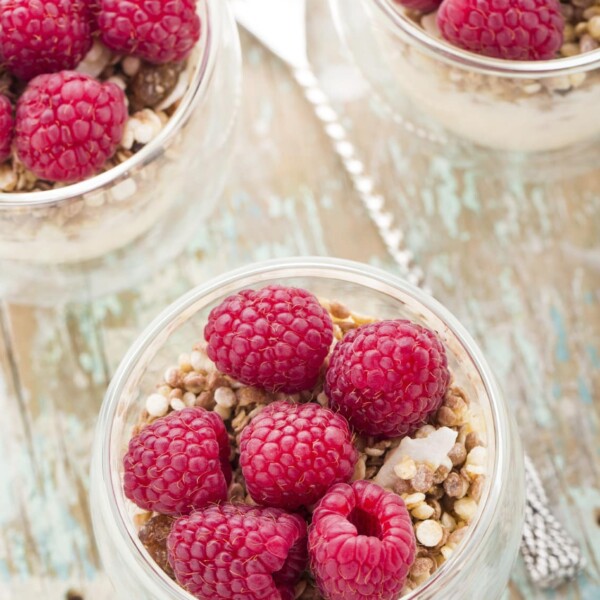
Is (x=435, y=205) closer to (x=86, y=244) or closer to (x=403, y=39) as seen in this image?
(x=403, y=39)

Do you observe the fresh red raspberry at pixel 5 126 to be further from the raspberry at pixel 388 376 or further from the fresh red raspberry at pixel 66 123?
the raspberry at pixel 388 376

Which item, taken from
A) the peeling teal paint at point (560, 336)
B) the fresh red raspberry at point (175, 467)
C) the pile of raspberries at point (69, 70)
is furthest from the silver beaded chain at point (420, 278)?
the fresh red raspberry at point (175, 467)

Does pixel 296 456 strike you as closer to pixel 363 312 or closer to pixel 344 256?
pixel 363 312

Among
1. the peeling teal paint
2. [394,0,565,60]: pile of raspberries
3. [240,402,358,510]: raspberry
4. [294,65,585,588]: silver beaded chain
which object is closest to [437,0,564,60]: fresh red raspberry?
[394,0,565,60]: pile of raspberries

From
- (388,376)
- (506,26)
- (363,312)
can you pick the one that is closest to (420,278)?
(363,312)

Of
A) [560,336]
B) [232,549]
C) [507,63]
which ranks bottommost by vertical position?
[560,336]

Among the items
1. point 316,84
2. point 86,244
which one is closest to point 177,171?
point 86,244

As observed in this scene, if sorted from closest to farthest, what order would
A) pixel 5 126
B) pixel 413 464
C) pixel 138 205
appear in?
→ 1. pixel 413 464
2. pixel 5 126
3. pixel 138 205
